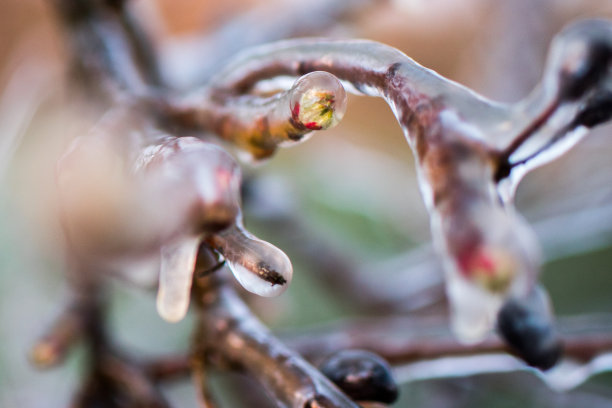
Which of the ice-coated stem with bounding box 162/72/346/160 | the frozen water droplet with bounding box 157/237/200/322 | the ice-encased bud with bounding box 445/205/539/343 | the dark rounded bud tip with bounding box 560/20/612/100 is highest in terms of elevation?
the dark rounded bud tip with bounding box 560/20/612/100

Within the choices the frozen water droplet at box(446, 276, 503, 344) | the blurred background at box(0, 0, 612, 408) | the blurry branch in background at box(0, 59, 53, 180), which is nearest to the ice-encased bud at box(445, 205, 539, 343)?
the frozen water droplet at box(446, 276, 503, 344)

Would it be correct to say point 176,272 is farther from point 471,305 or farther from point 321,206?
point 321,206

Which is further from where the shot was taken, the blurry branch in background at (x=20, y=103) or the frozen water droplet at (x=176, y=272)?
the blurry branch in background at (x=20, y=103)

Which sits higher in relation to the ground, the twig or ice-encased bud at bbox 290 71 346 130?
ice-encased bud at bbox 290 71 346 130

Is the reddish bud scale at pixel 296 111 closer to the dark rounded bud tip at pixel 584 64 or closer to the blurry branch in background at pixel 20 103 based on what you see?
the dark rounded bud tip at pixel 584 64

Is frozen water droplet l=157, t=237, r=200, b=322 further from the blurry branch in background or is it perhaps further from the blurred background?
the blurry branch in background

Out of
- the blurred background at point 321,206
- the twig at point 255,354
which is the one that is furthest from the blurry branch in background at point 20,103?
the twig at point 255,354

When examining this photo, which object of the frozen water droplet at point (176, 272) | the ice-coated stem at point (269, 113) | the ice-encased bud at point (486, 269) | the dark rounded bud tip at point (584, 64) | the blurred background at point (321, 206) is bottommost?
the blurred background at point (321, 206)
